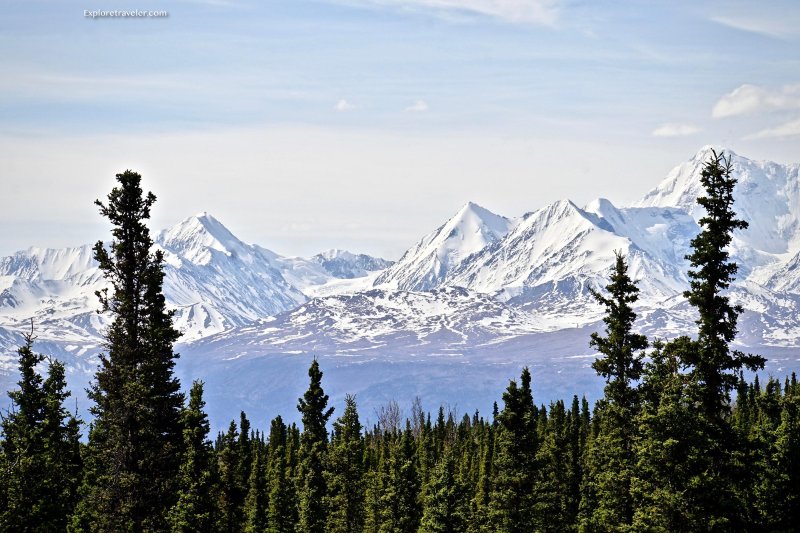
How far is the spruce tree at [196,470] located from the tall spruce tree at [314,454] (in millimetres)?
23648

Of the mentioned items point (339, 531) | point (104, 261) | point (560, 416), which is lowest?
point (339, 531)

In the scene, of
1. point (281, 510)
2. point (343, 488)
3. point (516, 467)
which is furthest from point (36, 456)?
point (281, 510)

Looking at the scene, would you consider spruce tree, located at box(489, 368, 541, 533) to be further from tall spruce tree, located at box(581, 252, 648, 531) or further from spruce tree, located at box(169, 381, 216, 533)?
spruce tree, located at box(169, 381, 216, 533)

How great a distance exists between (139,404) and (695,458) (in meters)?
23.2

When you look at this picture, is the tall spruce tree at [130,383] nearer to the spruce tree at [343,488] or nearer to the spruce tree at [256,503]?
the spruce tree at [343,488]

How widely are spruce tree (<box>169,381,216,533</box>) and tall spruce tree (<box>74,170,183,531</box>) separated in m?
7.81

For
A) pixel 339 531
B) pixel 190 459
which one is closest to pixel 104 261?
pixel 190 459

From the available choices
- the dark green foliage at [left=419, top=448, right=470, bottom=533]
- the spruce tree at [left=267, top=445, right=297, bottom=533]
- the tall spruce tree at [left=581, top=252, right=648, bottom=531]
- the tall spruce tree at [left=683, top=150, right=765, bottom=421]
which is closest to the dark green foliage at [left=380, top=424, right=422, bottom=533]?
the dark green foliage at [left=419, top=448, right=470, bottom=533]

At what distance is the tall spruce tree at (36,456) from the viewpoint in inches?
2051

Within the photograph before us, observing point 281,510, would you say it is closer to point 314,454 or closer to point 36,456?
point 314,454

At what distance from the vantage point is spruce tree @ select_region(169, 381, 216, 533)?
5778 cm

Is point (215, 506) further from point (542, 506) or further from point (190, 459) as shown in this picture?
point (542, 506)

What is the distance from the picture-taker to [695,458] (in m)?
44.4

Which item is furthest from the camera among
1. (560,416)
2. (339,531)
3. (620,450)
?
(560,416)
